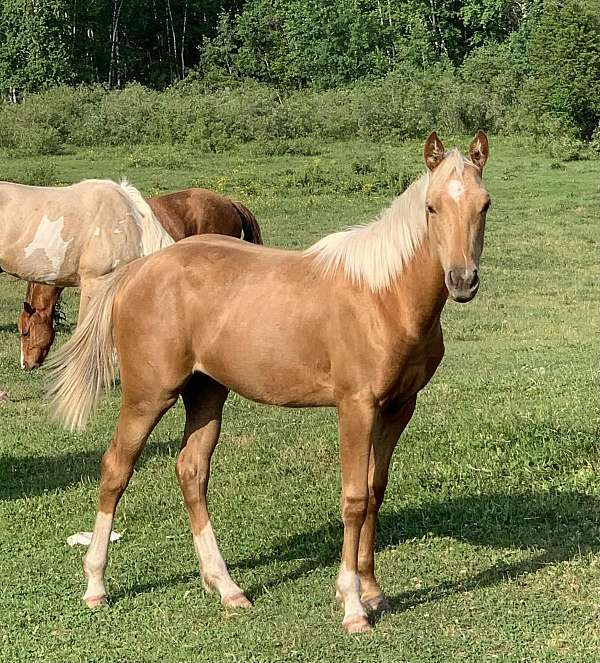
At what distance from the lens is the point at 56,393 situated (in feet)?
17.7

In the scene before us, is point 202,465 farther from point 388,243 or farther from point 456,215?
point 456,215

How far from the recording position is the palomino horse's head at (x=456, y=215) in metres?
4.11

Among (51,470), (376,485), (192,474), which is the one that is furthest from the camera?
(51,470)

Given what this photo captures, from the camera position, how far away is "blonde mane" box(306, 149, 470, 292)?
445 centimetres

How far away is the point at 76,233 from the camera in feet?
29.6

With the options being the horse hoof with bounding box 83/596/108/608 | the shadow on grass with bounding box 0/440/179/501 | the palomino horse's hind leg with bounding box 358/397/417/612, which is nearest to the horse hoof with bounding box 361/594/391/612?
the palomino horse's hind leg with bounding box 358/397/417/612

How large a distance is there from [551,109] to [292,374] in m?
23.6

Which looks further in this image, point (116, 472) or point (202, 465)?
Result: point (202, 465)

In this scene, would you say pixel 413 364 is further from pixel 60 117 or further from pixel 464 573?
pixel 60 117

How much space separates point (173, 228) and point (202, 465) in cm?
571

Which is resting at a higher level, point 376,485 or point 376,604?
point 376,485

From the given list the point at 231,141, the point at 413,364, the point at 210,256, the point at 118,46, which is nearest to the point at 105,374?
the point at 210,256

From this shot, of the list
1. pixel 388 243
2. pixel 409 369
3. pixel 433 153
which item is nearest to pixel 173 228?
pixel 388 243

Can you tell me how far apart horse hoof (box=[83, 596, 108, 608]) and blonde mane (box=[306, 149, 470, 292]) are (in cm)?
180
